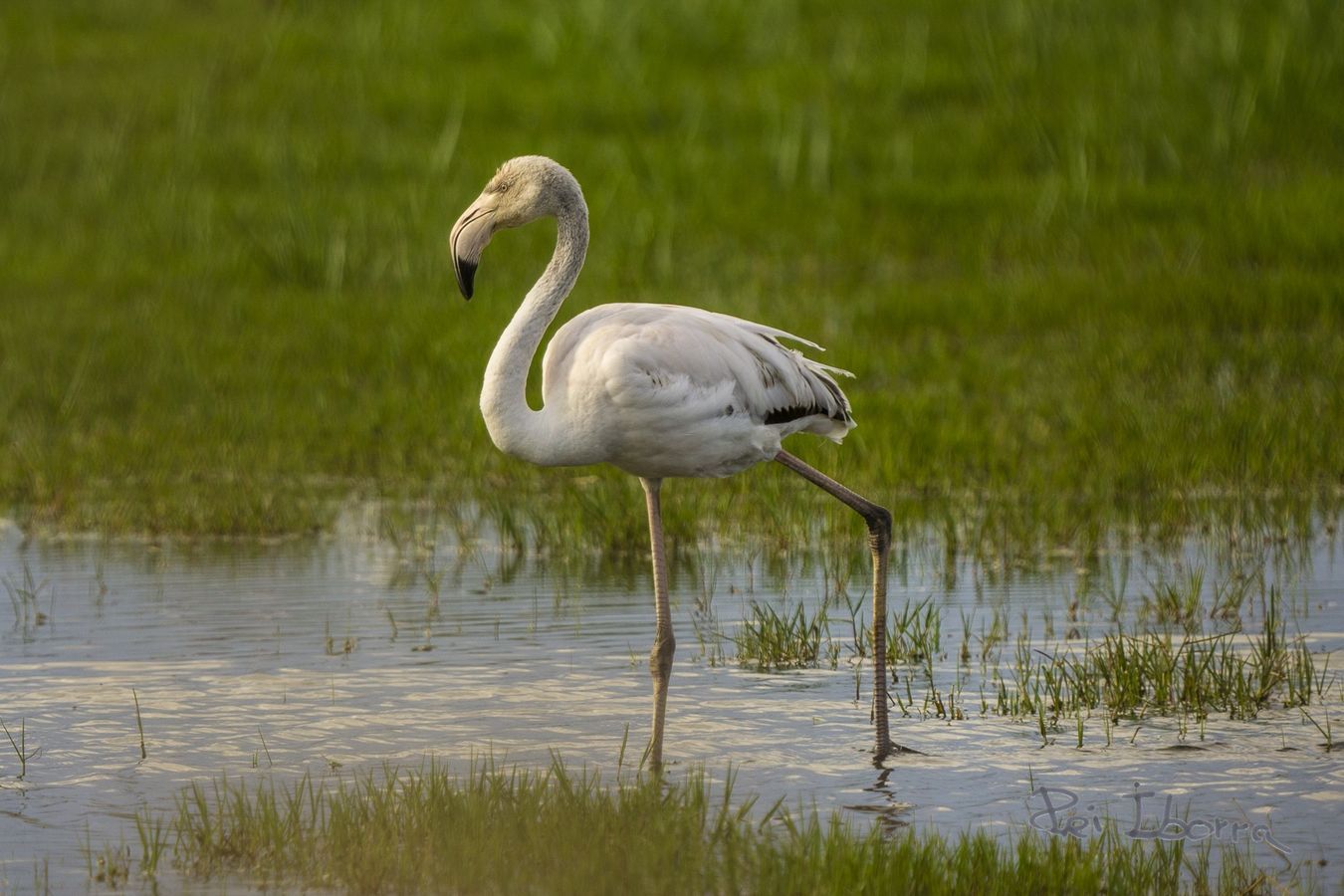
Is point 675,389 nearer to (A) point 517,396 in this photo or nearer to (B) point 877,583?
(A) point 517,396

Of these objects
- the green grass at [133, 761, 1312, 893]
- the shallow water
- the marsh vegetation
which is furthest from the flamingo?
the green grass at [133, 761, 1312, 893]

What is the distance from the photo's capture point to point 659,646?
6297 mm

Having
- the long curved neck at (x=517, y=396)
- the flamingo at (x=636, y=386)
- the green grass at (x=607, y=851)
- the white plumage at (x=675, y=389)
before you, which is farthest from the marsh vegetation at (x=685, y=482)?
the long curved neck at (x=517, y=396)

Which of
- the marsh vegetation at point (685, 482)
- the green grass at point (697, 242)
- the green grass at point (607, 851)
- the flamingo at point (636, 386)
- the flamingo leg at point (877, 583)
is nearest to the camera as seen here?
the green grass at point (607, 851)

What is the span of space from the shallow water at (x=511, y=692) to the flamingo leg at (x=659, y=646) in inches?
3.6

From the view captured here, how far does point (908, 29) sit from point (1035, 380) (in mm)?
6905

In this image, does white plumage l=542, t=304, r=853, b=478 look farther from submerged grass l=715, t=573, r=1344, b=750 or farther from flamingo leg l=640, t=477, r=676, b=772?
submerged grass l=715, t=573, r=1344, b=750

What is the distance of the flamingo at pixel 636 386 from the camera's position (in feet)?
19.7

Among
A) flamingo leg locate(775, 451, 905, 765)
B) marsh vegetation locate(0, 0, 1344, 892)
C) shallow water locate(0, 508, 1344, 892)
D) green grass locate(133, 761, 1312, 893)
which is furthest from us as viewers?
flamingo leg locate(775, 451, 905, 765)

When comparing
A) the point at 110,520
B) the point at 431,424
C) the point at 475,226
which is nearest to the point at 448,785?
the point at 475,226

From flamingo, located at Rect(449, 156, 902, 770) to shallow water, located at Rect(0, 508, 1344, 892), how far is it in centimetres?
30

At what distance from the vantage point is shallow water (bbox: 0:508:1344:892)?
5.36 meters

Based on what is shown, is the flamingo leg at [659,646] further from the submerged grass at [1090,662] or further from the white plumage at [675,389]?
the submerged grass at [1090,662]

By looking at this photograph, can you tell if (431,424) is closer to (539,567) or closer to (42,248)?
(539,567)
